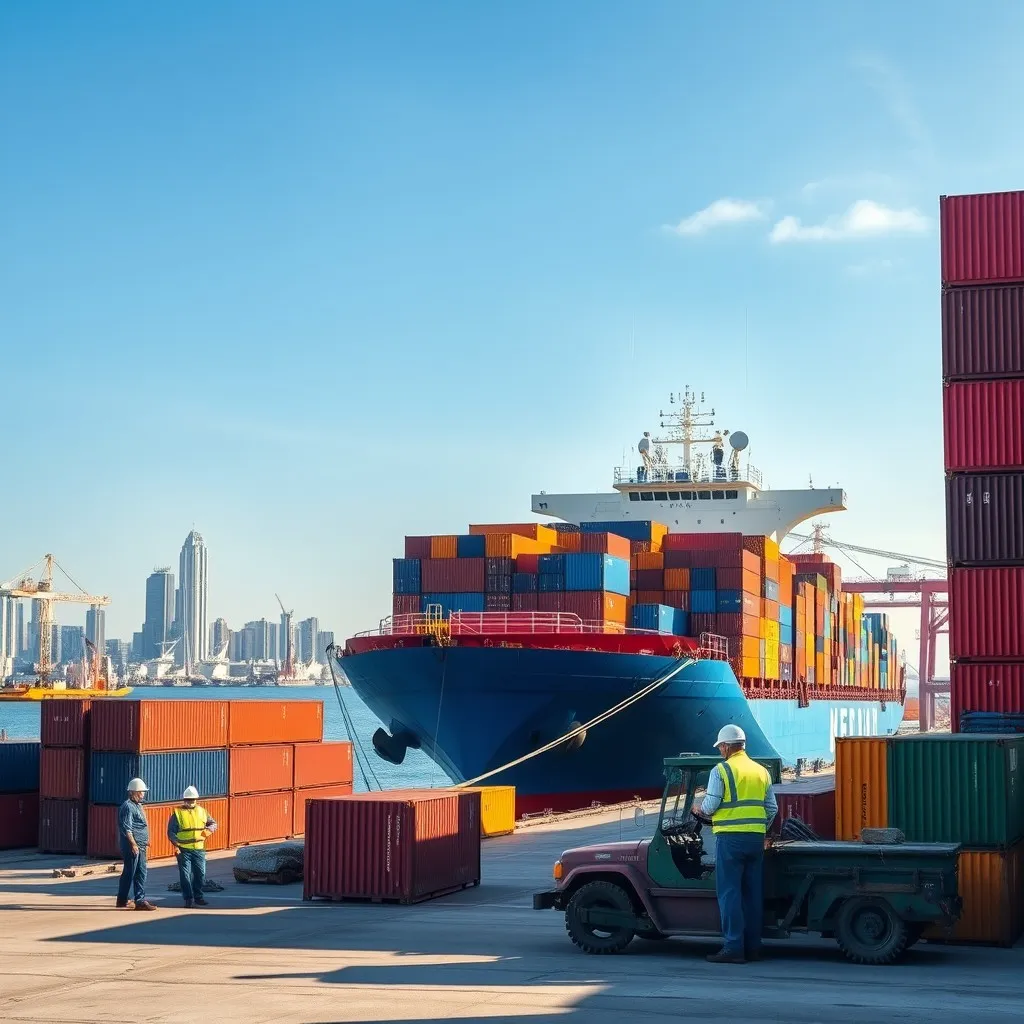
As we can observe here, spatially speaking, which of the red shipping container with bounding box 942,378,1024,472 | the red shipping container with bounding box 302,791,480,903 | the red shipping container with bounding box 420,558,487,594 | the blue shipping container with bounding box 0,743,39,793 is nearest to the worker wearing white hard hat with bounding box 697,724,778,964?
the red shipping container with bounding box 302,791,480,903

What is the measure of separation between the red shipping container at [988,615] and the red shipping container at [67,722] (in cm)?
1391

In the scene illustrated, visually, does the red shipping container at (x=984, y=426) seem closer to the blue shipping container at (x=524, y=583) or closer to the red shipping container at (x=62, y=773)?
the red shipping container at (x=62, y=773)

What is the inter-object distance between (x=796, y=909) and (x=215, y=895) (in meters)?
8.68

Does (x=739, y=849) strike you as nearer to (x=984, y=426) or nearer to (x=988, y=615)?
(x=988, y=615)

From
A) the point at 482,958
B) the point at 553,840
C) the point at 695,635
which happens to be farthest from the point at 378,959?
the point at 695,635

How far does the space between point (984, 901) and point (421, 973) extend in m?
5.71

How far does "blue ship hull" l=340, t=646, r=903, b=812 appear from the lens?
32.0 metres

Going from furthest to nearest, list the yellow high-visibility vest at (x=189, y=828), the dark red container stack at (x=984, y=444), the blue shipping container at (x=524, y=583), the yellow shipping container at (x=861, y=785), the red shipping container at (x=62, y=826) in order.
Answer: the blue shipping container at (x=524, y=583) < the red shipping container at (x=62, y=826) < the dark red container stack at (x=984, y=444) < the yellow high-visibility vest at (x=189, y=828) < the yellow shipping container at (x=861, y=785)

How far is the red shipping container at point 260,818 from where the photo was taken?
938 inches

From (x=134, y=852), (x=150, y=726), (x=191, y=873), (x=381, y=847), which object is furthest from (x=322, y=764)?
(x=134, y=852)

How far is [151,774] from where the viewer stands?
21859mm

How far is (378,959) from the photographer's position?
12.8m

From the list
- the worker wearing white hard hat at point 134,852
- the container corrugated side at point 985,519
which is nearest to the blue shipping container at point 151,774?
the worker wearing white hard hat at point 134,852

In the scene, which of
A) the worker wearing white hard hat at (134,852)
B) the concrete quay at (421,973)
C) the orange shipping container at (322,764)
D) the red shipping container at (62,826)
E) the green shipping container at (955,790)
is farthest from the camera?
the orange shipping container at (322,764)
